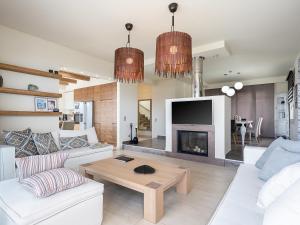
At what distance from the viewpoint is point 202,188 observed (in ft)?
8.98

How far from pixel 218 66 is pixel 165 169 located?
4.65 metres

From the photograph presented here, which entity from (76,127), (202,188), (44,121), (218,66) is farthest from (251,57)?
(76,127)

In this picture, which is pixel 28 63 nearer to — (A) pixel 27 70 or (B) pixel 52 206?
(A) pixel 27 70

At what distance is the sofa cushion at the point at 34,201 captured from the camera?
1.30 m

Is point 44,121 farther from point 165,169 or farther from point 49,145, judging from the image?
point 165,169

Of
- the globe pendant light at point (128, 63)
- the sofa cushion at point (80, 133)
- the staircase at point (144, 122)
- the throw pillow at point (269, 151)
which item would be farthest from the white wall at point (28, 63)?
the staircase at point (144, 122)

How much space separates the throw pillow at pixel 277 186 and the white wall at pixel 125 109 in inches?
191

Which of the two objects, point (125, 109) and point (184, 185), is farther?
point (125, 109)

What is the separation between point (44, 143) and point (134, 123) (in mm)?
3531

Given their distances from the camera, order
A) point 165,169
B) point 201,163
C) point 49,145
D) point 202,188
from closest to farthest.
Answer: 1. point 165,169
2. point 202,188
3. point 49,145
4. point 201,163

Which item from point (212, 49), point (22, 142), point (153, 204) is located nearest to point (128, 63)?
point (153, 204)

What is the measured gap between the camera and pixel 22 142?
9.53 ft

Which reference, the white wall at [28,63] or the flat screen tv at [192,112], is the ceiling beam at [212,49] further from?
the white wall at [28,63]

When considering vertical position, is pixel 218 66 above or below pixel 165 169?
above
